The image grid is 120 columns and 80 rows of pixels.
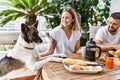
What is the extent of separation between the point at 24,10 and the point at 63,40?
6.79 feet

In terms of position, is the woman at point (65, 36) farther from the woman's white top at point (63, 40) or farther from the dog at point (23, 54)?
the dog at point (23, 54)

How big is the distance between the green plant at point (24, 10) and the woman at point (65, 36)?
1.67 metres

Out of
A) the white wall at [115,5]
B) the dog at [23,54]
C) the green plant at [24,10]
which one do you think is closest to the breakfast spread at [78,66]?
the dog at [23,54]

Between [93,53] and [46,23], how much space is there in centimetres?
312

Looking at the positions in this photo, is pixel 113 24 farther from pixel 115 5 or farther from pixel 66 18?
pixel 115 5

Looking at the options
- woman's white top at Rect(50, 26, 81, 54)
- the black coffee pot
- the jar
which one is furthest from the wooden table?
woman's white top at Rect(50, 26, 81, 54)

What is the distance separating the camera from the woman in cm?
235

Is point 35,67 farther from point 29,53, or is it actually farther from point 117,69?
point 117,69

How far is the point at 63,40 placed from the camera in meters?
2.39

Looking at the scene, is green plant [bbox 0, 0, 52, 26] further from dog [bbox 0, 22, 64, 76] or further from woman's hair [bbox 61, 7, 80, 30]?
dog [bbox 0, 22, 64, 76]

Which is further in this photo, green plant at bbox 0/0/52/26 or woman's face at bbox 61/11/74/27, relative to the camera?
green plant at bbox 0/0/52/26

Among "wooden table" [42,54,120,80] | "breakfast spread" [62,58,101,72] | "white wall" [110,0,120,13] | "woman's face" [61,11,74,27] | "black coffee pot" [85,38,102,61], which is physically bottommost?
"wooden table" [42,54,120,80]

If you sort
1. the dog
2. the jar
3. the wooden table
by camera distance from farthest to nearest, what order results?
the dog, the jar, the wooden table

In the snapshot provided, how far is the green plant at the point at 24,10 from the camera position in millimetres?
3957
